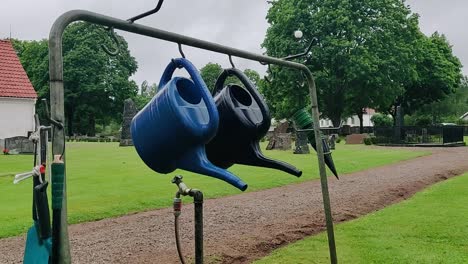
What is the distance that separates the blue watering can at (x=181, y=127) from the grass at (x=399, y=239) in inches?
151

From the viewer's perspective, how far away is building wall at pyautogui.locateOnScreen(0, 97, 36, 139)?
28.8 m

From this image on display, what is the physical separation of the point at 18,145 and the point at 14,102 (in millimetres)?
4099

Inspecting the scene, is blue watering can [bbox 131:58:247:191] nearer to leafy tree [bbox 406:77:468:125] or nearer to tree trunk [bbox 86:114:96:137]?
tree trunk [bbox 86:114:96:137]

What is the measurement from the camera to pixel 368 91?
138 ft

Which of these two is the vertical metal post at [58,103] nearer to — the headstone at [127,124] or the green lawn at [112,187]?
the green lawn at [112,187]

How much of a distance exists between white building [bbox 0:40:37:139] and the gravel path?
795 inches

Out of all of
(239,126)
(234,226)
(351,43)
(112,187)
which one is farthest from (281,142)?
(239,126)

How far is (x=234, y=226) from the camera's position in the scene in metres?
8.90

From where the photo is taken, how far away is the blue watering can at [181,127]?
3.08 meters

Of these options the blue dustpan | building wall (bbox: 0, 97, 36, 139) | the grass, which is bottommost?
the grass

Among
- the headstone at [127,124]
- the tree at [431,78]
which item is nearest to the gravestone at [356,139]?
the tree at [431,78]

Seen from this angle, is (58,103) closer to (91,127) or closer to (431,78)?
(431,78)

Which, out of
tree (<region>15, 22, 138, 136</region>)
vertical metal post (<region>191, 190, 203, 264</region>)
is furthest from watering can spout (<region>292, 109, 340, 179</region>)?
tree (<region>15, 22, 138, 136</region>)

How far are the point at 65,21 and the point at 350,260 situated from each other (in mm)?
5047
